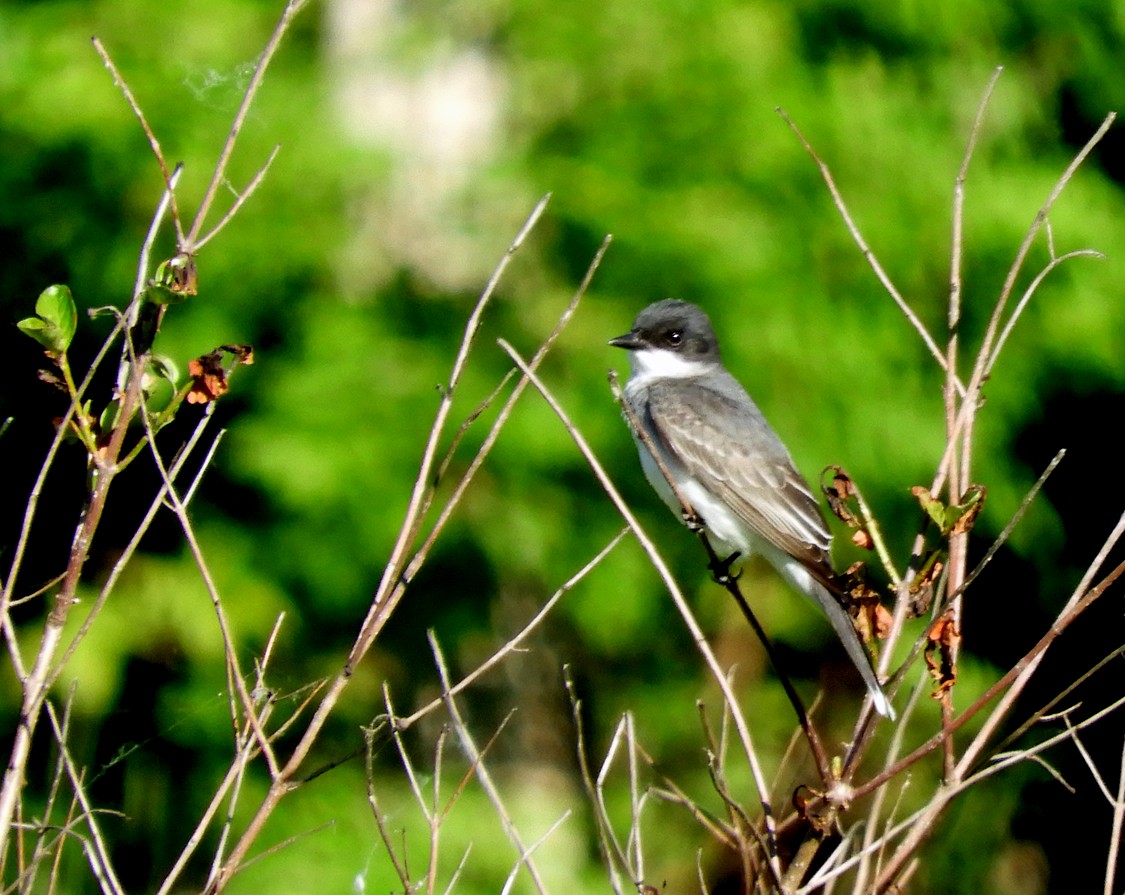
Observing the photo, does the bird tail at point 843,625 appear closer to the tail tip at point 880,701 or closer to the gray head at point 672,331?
the tail tip at point 880,701

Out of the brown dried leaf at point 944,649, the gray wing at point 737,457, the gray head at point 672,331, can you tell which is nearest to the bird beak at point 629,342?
the gray head at point 672,331

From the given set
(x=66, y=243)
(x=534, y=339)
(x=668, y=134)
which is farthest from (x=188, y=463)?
(x=668, y=134)

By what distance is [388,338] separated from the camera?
615 cm

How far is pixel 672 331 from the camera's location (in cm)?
500

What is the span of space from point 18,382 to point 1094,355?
16.3ft

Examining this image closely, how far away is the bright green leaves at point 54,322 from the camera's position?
216 centimetres

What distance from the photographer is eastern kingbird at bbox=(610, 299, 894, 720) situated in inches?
173

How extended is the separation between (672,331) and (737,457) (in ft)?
1.91

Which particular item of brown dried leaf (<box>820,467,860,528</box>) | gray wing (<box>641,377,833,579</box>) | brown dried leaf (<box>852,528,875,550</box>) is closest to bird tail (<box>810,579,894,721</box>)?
gray wing (<box>641,377,833,579</box>)

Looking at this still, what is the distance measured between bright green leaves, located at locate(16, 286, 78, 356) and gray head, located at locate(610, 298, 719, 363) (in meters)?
2.79

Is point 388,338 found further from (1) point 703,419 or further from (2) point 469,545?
(1) point 703,419

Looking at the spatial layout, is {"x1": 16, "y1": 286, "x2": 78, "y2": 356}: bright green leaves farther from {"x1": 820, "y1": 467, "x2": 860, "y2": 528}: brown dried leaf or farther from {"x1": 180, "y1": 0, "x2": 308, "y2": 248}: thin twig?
{"x1": 820, "y1": 467, "x2": 860, "y2": 528}: brown dried leaf

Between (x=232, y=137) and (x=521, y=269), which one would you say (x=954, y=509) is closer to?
(x=232, y=137)

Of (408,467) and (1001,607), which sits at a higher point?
(408,467)
